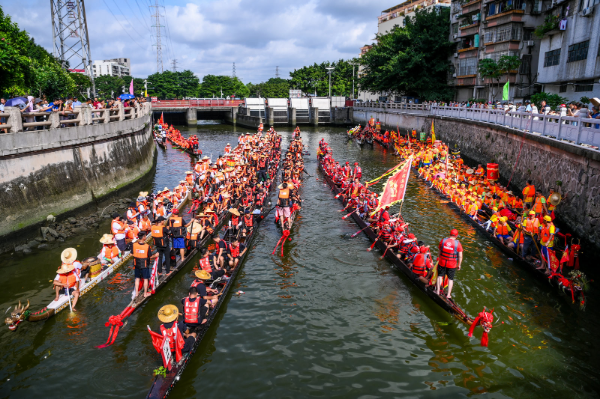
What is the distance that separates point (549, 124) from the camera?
→ 18984 millimetres

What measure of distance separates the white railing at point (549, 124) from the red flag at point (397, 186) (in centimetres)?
717

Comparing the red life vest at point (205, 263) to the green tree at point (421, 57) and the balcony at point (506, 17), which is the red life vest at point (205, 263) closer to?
the balcony at point (506, 17)

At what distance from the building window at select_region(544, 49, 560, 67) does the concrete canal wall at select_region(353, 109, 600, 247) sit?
8.81m

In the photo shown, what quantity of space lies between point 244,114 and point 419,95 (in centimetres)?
3172

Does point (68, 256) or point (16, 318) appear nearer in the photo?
point (16, 318)

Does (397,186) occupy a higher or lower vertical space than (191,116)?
lower

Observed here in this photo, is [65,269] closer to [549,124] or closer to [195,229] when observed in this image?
[195,229]

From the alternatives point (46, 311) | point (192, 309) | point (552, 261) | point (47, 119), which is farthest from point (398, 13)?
point (46, 311)

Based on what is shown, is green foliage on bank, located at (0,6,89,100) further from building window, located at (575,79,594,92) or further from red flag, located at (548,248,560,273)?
building window, located at (575,79,594,92)

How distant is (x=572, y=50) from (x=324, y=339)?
Result: 32194 mm

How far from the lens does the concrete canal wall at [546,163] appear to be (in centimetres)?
1418

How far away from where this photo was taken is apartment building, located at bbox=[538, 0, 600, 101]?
27.1 m

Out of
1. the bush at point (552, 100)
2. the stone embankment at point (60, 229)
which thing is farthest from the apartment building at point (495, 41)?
the stone embankment at point (60, 229)

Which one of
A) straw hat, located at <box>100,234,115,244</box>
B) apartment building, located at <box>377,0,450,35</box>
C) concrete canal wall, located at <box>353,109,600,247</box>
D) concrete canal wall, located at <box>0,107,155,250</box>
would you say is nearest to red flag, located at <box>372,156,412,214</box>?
concrete canal wall, located at <box>353,109,600,247</box>
